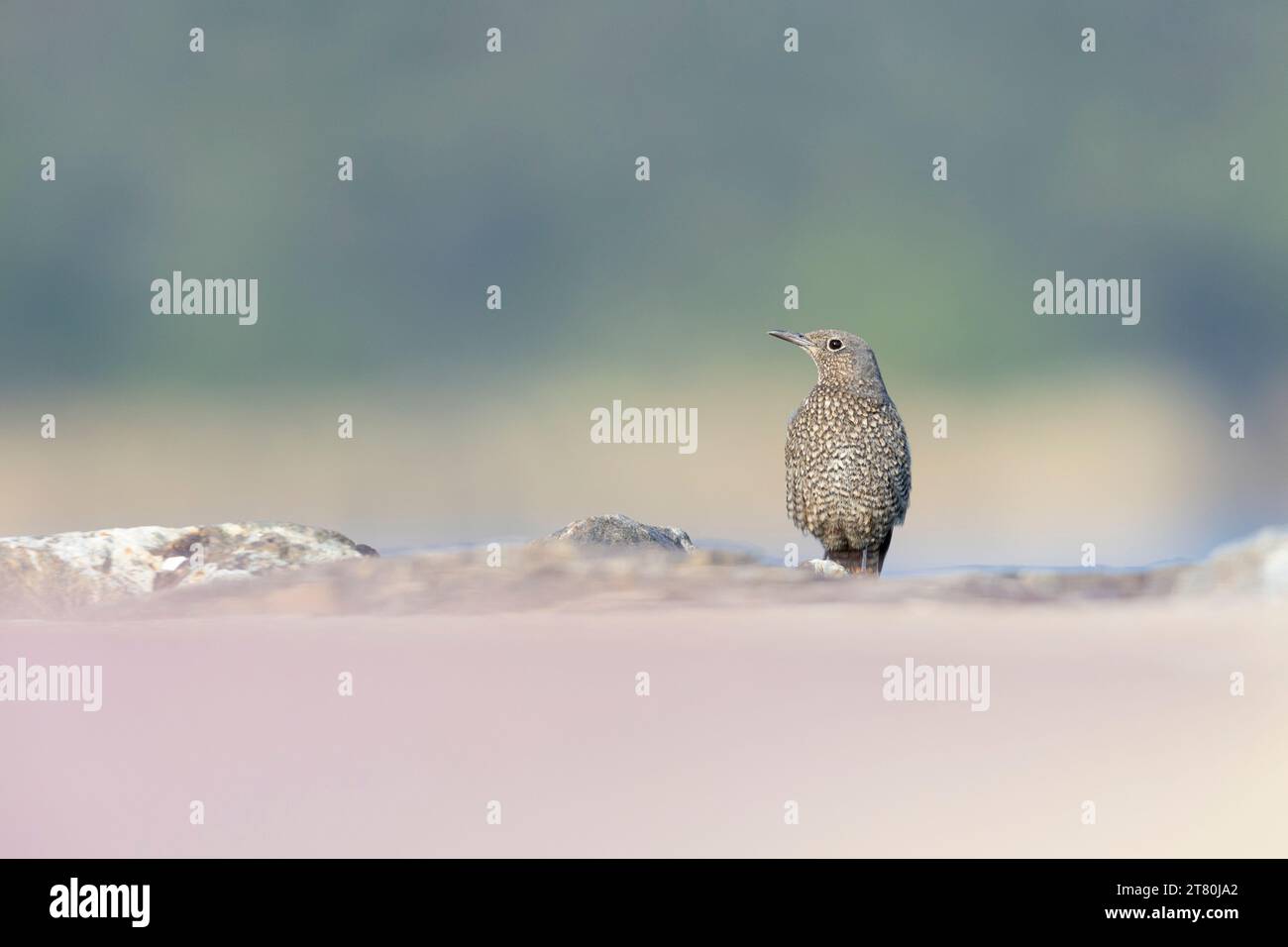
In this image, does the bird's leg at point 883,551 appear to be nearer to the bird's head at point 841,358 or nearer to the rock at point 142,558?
the bird's head at point 841,358

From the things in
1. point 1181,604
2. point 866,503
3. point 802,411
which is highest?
point 802,411

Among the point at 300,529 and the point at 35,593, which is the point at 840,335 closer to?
the point at 300,529

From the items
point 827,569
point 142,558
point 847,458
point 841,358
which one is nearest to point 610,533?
point 827,569

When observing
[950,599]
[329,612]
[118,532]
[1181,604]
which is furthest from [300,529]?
[1181,604]

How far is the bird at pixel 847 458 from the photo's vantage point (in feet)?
37.7

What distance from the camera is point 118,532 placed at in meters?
12.0

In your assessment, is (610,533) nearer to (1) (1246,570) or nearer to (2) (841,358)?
(2) (841,358)

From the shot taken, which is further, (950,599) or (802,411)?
(802,411)

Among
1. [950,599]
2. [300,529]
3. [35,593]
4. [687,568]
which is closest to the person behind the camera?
[950,599]

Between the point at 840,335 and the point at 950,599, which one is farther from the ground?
the point at 840,335

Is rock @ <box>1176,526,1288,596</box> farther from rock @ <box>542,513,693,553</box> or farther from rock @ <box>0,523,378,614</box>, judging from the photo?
rock @ <box>0,523,378,614</box>

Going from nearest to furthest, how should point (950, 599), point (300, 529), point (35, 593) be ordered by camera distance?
point (950, 599) < point (35, 593) < point (300, 529)

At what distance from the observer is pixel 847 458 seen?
11438 mm

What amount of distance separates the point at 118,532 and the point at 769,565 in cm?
552
